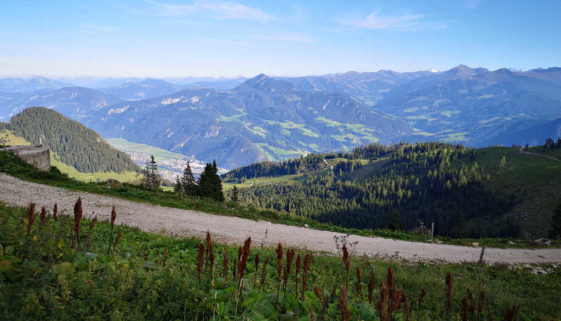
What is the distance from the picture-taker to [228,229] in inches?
896

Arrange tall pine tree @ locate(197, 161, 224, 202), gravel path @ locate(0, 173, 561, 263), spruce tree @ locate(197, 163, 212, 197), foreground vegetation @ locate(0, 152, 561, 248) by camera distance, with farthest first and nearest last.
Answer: spruce tree @ locate(197, 163, 212, 197) < tall pine tree @ locate(197, 161, 224, 202) < foreground vegetation @ locate(0, 152, 561, 248) < gravel path @ locate(0, 173, 561, 263)

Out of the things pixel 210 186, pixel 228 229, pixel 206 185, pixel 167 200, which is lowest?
pixel 228 229

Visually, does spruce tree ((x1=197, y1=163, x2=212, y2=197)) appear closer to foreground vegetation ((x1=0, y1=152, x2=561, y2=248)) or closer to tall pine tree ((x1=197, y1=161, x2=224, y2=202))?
tall pine tree ((x1=197, y1=161, x2=224, y2=202))

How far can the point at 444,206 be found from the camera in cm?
18362

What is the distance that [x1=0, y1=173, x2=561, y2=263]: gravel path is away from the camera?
20.5 m

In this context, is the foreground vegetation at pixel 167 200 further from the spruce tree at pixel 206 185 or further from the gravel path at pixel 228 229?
the spruce tree at pixel 206 185

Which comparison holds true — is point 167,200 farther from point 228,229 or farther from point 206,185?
point 206,185

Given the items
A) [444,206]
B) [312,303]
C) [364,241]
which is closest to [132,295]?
[312,303]

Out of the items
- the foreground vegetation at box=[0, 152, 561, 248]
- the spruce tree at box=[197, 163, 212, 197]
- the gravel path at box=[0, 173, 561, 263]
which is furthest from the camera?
the spruce tree at box=[197, 163, 212, 197]

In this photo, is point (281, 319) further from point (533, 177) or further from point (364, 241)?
point (533, 177)

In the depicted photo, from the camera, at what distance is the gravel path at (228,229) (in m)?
20.5

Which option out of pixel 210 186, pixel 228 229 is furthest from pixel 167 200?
pixel 210 186

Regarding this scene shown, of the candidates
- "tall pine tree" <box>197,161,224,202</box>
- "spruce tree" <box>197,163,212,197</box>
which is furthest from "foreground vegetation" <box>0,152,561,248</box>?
"spruce tree" <box>197,163,212,197</box>

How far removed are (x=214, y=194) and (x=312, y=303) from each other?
51974mm
